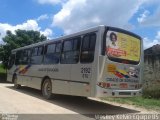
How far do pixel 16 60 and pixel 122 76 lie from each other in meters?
10.4

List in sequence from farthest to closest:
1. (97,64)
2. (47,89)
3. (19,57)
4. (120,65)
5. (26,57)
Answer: (19,57) → (26,57) → (47,89) → (120,65) → (97,64)

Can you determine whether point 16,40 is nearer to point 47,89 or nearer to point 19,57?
point 19,57

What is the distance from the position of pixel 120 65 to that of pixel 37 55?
20.2 feet

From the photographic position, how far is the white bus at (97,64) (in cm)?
1041

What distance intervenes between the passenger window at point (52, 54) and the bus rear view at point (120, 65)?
10.7 feet

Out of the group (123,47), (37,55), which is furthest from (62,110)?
(37,55)

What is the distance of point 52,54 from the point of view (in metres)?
13.9

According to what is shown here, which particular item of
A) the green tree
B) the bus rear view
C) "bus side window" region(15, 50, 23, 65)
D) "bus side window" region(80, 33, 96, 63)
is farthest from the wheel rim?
the green tree

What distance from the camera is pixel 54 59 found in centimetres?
1362

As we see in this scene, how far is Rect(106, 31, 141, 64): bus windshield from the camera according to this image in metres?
10.6

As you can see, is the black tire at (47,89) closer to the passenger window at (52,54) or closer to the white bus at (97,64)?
the white bus at (97,64)

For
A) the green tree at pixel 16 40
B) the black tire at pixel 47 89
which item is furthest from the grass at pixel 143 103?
the green tree at pixel 16 40

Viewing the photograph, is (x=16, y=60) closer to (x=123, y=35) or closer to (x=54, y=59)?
(x=54, y=59)

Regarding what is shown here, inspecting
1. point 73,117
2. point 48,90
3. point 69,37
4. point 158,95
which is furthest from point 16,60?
point 73,117
